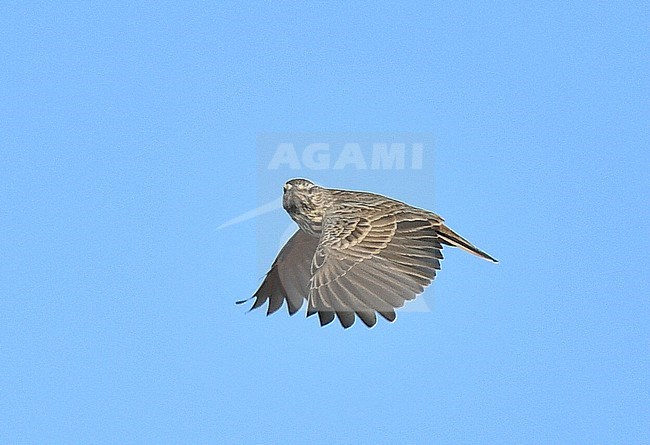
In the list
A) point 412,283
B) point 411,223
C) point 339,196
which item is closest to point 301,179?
point 339,196

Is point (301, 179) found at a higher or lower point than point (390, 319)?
higher

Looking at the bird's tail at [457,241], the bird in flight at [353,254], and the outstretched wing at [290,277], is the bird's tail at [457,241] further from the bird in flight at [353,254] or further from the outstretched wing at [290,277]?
the outstretched wing at [290,277]

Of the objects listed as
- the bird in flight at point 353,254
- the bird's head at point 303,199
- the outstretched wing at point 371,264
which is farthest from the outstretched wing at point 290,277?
the outstretched wing at point 371,264

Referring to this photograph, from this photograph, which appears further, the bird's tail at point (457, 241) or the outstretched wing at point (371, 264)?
the bird's tail at point (457, 241)

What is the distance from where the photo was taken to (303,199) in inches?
336

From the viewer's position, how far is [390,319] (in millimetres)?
7059

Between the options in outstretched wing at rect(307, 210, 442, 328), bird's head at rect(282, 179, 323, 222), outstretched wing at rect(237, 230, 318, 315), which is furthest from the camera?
outstretched wing at rect(237, 230, 318, 315)

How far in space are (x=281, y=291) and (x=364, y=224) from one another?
5.33 ft

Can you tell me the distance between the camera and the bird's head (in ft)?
27.9

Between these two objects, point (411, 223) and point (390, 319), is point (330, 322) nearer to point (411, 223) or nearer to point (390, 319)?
point (390, 319)

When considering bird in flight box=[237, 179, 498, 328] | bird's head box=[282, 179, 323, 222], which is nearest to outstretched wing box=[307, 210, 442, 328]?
A: bird in flight box=[237, 179, 498, 328]

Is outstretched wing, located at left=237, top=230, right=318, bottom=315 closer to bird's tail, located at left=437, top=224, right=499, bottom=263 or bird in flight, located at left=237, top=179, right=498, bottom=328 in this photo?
bird in flight, located at left=237, top=179, right=498, bottom=328

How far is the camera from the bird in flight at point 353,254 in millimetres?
7277

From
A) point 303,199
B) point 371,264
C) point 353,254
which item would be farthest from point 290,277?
point 371,264
